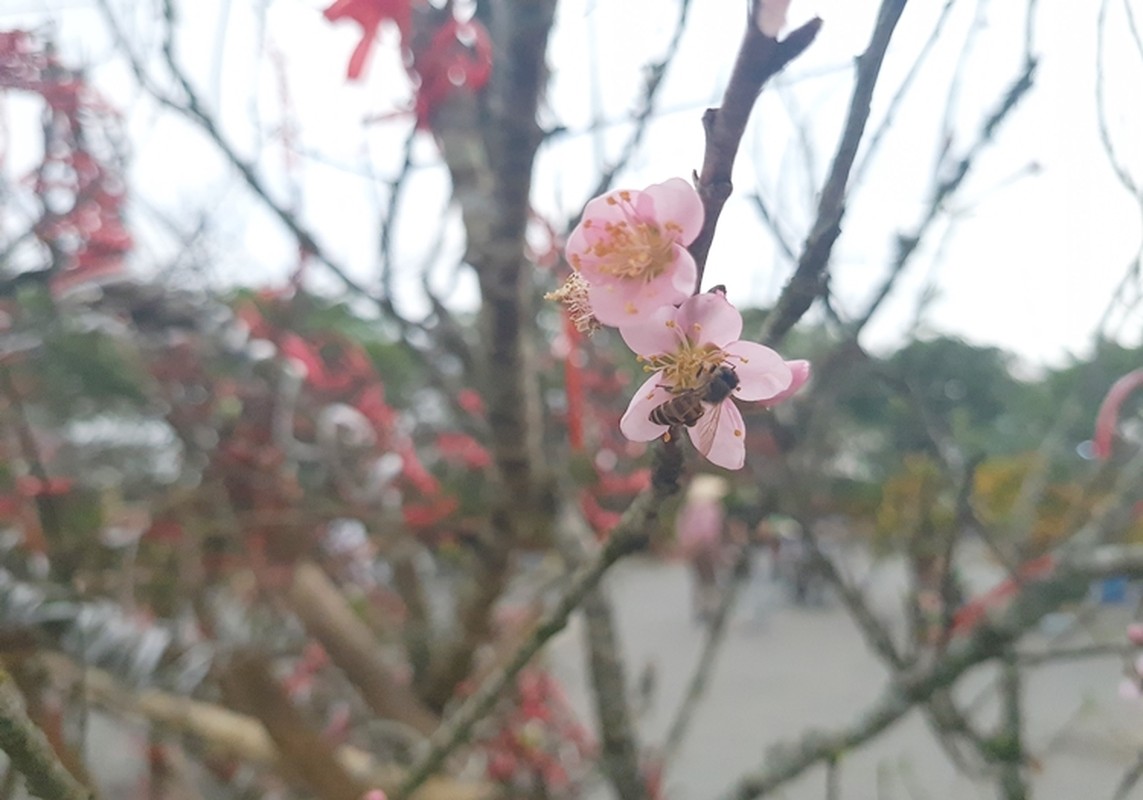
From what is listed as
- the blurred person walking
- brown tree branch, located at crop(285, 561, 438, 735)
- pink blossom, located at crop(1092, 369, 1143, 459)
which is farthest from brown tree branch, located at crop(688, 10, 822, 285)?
brown tree branch, located at crop(285, 561, 438, 735)

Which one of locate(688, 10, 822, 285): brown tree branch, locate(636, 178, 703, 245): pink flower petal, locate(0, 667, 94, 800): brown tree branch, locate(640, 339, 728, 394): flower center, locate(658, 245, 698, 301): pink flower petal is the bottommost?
locate(0, 667, 94, 800): brown tree branch

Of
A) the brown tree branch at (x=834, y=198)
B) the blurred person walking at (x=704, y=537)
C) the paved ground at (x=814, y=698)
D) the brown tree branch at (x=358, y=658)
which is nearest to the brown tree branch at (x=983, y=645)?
the paved ground at (x=814, y=698)

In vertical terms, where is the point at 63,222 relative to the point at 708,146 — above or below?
below

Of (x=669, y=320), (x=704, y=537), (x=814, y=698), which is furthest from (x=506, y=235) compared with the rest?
(x=814, y=698)

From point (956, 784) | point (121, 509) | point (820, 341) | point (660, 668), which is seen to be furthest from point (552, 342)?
point (660, 668)

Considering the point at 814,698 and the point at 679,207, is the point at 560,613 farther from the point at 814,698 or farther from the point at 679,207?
the point at 814,698

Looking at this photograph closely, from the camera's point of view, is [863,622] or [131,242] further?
[131,242]

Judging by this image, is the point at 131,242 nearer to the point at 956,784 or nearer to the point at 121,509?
the point at 121,509

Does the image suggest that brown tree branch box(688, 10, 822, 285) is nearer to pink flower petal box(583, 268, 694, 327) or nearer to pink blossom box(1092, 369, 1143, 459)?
pink flower petal box(583, 268, 694, 327)
